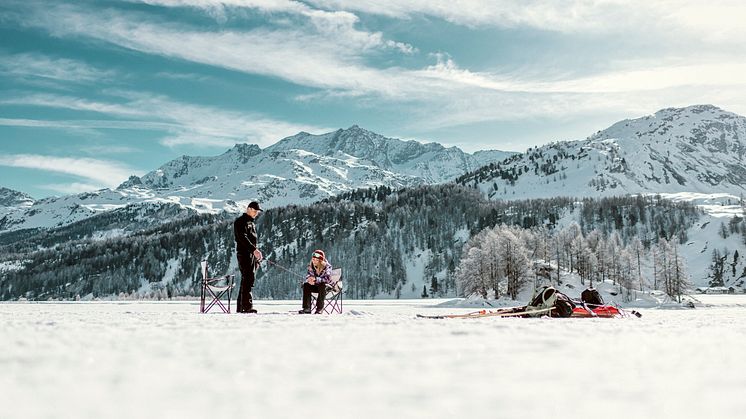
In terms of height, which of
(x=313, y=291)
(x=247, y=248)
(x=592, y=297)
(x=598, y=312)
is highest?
Answer: (x=247, y=248)

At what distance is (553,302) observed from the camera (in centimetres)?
1184

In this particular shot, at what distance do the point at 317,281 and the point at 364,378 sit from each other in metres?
11.2

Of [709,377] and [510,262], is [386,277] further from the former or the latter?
[709,377]

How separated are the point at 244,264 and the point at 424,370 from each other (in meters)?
10.5

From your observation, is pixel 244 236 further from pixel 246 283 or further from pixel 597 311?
pixel 597 311

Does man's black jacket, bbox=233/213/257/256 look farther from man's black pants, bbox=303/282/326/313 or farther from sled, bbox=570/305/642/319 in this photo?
sled, bbox=570/305/642/319

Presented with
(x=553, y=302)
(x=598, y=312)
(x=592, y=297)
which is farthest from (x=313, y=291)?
(x=592, y=297)

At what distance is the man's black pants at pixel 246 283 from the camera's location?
485 inches

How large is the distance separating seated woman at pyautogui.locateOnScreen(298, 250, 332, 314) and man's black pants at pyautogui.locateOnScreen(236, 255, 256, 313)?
1524 mm

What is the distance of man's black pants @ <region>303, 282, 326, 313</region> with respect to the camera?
1361 cm

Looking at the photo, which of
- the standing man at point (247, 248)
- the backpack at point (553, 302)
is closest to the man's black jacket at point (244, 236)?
the standing man at point (247, 248)

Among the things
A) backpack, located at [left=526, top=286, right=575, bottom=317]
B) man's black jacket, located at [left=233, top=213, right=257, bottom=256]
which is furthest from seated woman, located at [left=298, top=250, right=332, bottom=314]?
backpack, located at [left=526, top=286, right=575, bottom=317]

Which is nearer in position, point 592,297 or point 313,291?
point 313,291

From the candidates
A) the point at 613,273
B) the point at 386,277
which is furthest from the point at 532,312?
the point at 386,277
